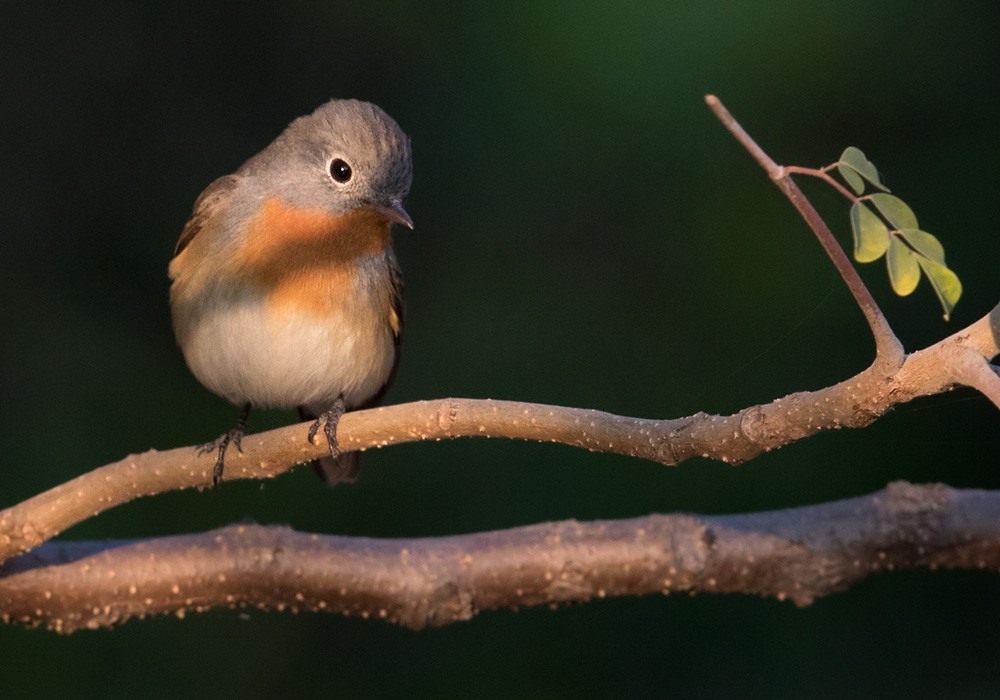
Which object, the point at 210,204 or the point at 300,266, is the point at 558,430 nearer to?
the point at 300,266

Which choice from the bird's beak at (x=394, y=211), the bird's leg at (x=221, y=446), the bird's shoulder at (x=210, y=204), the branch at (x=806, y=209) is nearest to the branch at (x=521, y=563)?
the bird's leg at (x=221, y=446)

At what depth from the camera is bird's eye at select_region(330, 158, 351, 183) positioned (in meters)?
2.19

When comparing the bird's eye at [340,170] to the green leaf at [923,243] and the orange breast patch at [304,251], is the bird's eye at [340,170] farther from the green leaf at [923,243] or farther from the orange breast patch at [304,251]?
the green leaf at [923,243]

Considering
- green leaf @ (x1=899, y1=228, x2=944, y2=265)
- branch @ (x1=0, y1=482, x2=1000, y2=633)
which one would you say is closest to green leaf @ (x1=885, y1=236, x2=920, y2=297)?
green leaf @ (x1=899, y1=228, x2=944, y2=265)

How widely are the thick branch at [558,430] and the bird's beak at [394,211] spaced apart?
0.41m

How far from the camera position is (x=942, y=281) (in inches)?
43.3

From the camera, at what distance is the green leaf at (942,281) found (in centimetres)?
109

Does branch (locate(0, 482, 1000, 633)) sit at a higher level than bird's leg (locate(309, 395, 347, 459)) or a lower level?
lower

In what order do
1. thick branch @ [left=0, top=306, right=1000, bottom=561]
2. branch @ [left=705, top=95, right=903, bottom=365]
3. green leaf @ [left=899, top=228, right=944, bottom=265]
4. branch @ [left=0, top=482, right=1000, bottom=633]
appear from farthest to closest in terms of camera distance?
branch @ [left=0, top=482, right=1000, bottom=633]
thick branch @ [left=0, top=306, right=1000, bottom=561]
green leaf @ [left=899, top=228, right=944, bottom=265]
branch @ [left=705, top=95, right=903, bottom=365]

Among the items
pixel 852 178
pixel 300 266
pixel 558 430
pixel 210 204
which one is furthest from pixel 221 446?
pixel 852 178

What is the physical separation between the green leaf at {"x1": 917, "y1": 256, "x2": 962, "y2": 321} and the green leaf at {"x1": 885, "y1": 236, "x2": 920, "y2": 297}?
14 millimetres

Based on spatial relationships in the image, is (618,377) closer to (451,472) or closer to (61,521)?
(451,472)

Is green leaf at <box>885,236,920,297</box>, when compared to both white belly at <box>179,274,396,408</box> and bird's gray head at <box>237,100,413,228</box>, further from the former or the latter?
white belly at <box>179,274,396,408</box>

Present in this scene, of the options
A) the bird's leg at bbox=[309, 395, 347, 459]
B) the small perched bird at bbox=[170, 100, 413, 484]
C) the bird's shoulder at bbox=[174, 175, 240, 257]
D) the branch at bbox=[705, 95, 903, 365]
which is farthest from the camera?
the bird's shoulder at bbox=[174, 175, 240, 257]
